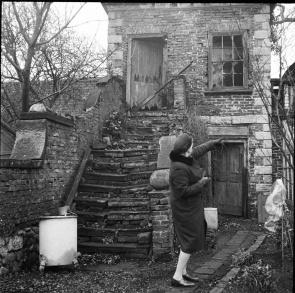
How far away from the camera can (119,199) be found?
7105mm

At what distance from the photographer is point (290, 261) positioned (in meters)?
4.80

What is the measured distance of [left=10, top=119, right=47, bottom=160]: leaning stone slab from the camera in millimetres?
6078

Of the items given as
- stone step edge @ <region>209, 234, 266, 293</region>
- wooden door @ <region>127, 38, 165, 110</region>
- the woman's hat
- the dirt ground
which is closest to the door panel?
wooden door @ <region>127, 38, 165, 110</region>

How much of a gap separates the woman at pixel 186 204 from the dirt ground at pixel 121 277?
14.1 inches

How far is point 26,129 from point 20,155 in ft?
1.68

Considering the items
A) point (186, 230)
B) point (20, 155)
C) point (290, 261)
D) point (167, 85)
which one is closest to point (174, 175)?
point (186, 230)

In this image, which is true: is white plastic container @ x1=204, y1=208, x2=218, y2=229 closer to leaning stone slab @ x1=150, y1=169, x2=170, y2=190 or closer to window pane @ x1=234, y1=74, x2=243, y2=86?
leaning stone slab @ x1=150, y1=169, x2=170, y2=190

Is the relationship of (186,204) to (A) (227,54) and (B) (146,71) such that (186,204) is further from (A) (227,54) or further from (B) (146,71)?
(B) (146,71)

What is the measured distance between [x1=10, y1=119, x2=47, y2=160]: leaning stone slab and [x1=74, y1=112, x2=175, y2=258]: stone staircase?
1.46 meters

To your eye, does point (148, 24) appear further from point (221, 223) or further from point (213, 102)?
point (221, 223)

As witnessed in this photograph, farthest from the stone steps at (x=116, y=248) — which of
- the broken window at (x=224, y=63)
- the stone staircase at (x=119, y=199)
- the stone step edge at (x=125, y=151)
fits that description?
the broken window at (x=224, y=63)

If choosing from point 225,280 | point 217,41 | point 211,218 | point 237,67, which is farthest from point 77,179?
point 217,41

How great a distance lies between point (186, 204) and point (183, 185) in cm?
26

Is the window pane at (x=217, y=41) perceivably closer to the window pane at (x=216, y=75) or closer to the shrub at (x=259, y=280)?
the window pane at (x=216, y=75)
